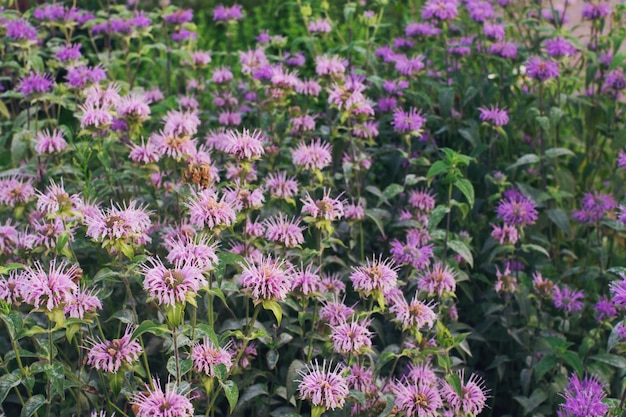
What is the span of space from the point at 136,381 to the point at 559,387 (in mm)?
1345

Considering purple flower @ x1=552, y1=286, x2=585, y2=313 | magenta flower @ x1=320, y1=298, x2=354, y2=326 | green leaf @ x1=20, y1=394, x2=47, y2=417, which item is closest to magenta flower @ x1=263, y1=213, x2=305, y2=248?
magenta flower @ x1=320, y1=298, x2=354, y2=326

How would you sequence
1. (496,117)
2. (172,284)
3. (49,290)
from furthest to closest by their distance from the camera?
(496,117)
(49,290)
(172,284)

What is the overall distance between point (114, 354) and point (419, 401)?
0.76 metres

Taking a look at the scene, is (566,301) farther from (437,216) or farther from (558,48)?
(558,48)

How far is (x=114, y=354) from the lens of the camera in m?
1.90

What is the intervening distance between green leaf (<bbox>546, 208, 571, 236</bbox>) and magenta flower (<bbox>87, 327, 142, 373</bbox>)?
1.75 m

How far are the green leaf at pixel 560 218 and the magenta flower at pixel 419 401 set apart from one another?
1186 mm

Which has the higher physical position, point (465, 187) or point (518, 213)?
point (465, 187)

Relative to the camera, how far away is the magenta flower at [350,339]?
2059mm

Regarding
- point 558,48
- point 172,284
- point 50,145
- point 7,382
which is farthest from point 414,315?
point 558,48

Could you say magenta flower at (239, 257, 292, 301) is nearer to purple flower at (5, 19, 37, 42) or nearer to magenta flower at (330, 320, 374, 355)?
magenta flower at (330, 320, 374, 355)

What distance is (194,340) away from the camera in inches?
73.9

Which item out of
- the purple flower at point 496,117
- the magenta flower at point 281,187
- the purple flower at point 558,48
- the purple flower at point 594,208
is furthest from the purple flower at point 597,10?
the magenta flower at point 281,187

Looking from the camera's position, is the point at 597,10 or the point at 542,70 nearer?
the point at 542,70
